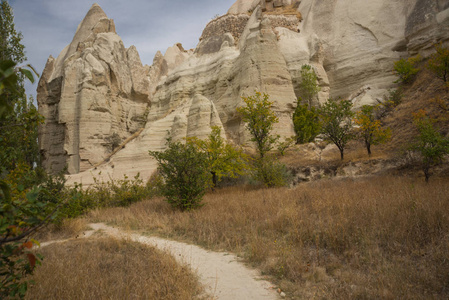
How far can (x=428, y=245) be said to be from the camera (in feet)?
12.8

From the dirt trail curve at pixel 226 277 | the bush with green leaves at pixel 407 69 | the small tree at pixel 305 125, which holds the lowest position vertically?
the dirt trail curve at pixel 226 277

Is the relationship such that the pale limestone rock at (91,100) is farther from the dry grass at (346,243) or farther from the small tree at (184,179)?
the dry grass at (346,243)

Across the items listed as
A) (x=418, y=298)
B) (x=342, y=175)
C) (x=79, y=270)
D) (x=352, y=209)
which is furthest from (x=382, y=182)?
(x=79, y=270)

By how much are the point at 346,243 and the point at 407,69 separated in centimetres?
2312

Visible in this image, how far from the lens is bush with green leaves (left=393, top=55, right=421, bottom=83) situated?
20.9 metres

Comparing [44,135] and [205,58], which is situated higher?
[205,58]

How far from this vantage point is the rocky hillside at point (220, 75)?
2219cm

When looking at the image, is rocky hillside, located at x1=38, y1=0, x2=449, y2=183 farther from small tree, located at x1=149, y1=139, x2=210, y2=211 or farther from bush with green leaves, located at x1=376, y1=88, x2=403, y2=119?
small tree, located at x1=149, y1=139, x2=210, y2=211

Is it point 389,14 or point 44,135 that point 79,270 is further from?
point 389,14

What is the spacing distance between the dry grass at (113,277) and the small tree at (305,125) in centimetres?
1869

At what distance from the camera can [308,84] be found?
949 inches

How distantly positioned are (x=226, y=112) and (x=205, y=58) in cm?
1102

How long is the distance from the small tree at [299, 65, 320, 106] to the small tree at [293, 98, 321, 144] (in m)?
2.79

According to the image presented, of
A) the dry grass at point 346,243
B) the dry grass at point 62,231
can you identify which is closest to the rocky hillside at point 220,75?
the dry grass at point 62,231
